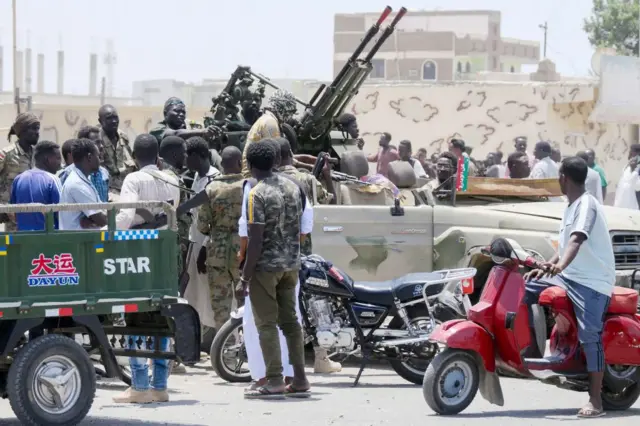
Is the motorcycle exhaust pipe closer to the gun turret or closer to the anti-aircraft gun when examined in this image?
the anti-aircraft gun

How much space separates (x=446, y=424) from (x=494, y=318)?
2.55 ft

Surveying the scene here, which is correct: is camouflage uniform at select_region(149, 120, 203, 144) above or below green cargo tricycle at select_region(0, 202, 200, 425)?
above

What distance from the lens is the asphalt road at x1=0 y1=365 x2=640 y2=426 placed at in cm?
808

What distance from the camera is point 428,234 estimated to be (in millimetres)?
10852

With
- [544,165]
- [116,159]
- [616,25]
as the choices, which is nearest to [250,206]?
[116,159]

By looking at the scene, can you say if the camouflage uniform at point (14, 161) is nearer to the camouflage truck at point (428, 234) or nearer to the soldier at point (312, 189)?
the soldier at point (312, 189)

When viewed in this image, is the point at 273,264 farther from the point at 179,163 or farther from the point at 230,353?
the point at 179,163

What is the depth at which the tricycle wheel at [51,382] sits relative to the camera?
718cm

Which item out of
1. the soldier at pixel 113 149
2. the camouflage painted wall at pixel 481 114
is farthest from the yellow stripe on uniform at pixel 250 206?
the camouflage painted wall at pixel 481 114

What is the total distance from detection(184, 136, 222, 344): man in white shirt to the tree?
5736 cm

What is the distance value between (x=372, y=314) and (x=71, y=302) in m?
2.97

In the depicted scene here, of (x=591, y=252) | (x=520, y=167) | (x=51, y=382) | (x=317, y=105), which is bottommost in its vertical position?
(x=51, y=382)

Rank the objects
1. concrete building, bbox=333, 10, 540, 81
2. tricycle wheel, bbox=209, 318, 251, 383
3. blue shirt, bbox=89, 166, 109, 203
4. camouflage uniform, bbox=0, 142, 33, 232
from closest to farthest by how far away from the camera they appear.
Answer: tricycle wheel, bbox=209, 318, 251, 383, blue shirt, bbox=89, 166, 109, 203, camouflage uniform, bbox=0, 142, 33, 232, concrete building, bbox=333, 10, 540, 81

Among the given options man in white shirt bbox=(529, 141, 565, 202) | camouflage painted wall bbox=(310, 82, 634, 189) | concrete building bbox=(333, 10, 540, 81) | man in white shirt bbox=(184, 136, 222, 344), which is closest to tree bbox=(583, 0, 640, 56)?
concrete building bbox=(333, 10, 540, 81)
